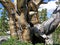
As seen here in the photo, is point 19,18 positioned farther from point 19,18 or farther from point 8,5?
point 8,5

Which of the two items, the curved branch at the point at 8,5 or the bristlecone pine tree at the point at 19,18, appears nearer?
the bristlecone pine tree at the point at 19,18

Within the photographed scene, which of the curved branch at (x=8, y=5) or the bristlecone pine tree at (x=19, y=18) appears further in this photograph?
the curved branch at (x=8, y=5)

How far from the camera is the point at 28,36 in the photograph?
1211cm

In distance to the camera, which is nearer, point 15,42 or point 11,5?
point 15,42

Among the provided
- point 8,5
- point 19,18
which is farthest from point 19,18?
point 8,5

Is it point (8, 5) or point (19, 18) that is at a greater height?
point (8, 5)

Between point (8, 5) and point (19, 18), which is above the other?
point (8, 5)

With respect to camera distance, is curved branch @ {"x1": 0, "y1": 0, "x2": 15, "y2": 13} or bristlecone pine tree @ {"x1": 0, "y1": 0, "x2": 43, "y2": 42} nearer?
bristlecone pine tree @ {"x1": 0, "y1": 0, "x2": 43, "y2": 42}

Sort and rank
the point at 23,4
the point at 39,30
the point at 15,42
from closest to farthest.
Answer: the point at 15,42
the point at 23,4
the point at 39,30

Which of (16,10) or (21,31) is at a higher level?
(16,10)

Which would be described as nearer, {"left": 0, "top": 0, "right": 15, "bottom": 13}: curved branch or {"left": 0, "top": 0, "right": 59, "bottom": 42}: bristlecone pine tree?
{"left": 0, "top": 0, "right": 59, "bottom": 42}: bristlecone pine tree

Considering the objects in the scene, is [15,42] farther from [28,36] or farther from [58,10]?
[58,10]

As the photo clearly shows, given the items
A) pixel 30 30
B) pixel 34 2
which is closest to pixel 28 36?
pixel 30 30

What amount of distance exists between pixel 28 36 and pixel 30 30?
33 centimetres
